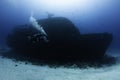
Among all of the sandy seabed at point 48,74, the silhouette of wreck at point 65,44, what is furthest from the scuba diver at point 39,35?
the sandy seabed at point 48,74

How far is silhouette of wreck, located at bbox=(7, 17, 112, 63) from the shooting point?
11.4 meters

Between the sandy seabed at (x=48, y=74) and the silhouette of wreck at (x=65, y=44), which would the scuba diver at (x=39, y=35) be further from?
the sandy seabed at (x=48, y=74)

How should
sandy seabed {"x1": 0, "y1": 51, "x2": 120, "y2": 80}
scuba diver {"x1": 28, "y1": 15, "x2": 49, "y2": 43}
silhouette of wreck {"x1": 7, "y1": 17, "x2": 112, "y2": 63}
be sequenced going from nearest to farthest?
sandy seabed {"x1": 0, "y1": 51, "x2": 120, "y2": 80} → silhouette of wreck {"x1": 7, "y1": 17, "x2": 112, "y2": 63} → scuba diver {"x1": 28, "y1": 15, "x2": 49, "y2": 43}

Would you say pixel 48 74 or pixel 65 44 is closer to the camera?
pixel 48 74

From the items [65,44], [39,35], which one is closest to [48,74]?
[65,44]

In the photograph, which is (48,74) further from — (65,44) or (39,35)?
(39,35)

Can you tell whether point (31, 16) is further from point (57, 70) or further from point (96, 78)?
point (96, 78)

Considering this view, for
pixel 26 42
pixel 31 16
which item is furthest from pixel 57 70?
pixel 31 16

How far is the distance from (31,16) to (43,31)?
2.22 metres

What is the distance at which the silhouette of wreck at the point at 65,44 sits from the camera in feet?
37.3

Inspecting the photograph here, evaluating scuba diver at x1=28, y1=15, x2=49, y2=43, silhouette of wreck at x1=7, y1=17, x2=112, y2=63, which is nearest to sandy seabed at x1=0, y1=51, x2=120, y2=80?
silhouette of wreck at x1=7, y1=17, x2=112, y2=63

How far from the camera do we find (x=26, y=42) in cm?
1254

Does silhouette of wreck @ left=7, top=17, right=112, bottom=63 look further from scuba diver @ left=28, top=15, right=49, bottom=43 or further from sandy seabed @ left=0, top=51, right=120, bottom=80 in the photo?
sandy seabed @ left=0, top=51, right=120, bottom=80

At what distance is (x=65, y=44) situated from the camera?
11.4 m
